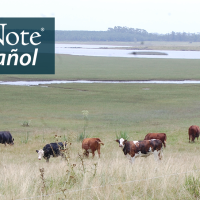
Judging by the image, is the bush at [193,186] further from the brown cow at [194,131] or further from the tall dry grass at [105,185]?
the brown cow at [194,131]

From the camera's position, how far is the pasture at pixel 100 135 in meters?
5.80

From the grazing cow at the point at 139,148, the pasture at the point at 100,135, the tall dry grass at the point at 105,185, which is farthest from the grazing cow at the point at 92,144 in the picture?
the tall dry grass at the point at 105,185

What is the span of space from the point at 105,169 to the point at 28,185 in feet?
5.32

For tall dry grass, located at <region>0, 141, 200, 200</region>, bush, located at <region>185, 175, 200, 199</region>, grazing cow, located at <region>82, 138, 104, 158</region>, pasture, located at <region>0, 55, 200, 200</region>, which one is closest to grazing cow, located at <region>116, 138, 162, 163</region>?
pasture, located at <region>0, 55, 200, 200</region>

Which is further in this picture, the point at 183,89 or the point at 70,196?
the point at 183,89

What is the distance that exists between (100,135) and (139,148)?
10.1 m

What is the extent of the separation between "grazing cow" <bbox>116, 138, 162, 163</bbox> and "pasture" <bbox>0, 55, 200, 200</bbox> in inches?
14.2

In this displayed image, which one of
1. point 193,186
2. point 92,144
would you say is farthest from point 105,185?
point 92,144

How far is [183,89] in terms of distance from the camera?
46.8 meters

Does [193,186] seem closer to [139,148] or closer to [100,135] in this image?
[139,148]

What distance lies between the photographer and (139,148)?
11289mm

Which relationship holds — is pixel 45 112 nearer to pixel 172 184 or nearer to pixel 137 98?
pixel 137 98

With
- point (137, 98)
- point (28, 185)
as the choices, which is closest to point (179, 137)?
point (28, 185)

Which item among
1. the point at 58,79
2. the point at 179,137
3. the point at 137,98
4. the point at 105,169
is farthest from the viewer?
the point at 58,79
